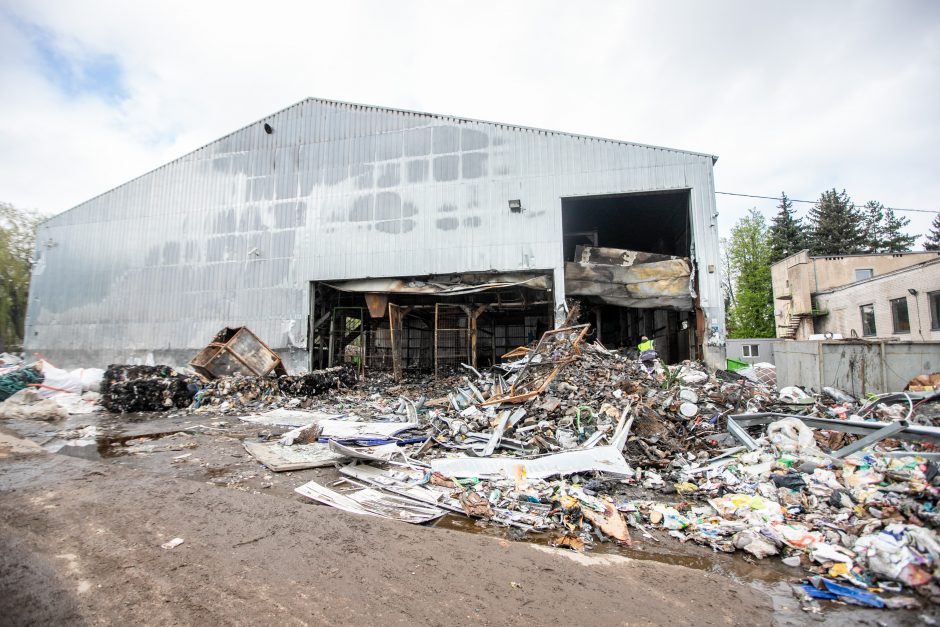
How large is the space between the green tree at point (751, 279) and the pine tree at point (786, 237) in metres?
0.45

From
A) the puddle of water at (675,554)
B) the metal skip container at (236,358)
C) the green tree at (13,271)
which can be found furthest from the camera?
the green tree at (13,271)

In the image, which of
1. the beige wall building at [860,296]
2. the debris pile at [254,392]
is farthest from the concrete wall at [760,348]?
the debris pile at [254,392]

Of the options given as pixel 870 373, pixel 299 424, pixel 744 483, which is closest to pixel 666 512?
pixel 744 483

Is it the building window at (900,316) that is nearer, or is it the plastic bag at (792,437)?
the plastic bag at (792,437)

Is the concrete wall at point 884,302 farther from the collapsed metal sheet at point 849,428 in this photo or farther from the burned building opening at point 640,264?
the collapsed metal sheet at point 849,428

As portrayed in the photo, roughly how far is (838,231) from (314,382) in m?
39.7

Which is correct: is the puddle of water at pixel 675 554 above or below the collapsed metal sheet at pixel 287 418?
below

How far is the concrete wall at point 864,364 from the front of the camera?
8.03 metres

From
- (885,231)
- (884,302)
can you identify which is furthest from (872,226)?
(884,302)

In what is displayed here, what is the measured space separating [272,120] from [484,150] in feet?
27.2

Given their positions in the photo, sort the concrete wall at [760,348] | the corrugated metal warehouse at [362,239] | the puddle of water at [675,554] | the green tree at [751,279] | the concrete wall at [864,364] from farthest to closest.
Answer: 1. the green tree at [751,279]
2. the concrete wall at [760,348]
3. the corrugated metal warehouse at [362,239]
4. the concrete wall at [864,364]
5. the puddle of water at [675,554]

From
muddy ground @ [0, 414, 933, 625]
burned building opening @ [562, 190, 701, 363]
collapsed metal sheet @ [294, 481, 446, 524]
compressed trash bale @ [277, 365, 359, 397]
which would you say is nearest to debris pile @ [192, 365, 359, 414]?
compressed trash bale @ [277, 365, 359, 397]

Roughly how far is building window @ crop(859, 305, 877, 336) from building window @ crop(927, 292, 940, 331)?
10.1ft

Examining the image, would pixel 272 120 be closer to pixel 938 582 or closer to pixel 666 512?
pixel 666 512
